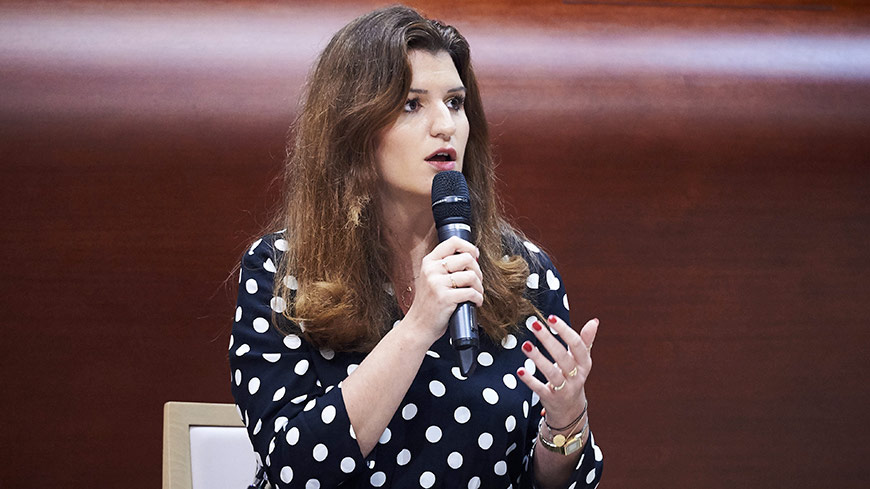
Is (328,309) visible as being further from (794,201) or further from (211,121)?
(794,201)

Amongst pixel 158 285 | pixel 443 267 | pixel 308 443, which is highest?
pixel 158 285

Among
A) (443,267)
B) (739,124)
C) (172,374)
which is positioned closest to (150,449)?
(172,374)

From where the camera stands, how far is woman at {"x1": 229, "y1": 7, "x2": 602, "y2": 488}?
4.27 feet

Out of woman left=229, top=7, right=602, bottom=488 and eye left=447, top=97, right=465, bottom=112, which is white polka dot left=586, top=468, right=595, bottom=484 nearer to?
woman left=229, top=7, right=602, bottom=488

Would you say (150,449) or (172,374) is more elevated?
(172,374)

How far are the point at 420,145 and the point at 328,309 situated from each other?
10.3 inches

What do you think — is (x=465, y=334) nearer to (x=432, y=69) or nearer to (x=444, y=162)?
(x=444, y=162)

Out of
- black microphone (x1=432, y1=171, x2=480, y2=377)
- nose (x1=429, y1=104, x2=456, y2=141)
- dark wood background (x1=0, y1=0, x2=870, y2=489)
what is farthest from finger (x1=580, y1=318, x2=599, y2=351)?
dark wood background (x1=0, y1=0, x2=870, y2=489)

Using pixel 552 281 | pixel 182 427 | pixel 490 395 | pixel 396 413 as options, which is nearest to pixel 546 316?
pixel 552 281

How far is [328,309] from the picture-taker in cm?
140

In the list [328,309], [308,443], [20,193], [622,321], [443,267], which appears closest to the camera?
[443,267]

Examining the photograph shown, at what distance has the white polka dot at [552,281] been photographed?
5.35 ft

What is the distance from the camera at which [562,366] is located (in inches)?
49.8

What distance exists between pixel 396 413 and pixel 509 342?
0.70 ft
